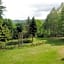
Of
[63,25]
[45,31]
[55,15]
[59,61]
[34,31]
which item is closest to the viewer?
[59,61]

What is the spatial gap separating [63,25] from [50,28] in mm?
20985

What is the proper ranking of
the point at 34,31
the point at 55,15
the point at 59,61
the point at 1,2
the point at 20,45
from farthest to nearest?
the point at 34,31 < the point at 55,15 < the point at 1,2 < the point at 20,45 < the point at 59,61

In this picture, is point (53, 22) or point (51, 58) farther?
point (53, 22)

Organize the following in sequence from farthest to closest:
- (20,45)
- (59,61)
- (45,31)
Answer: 1. (45,31)
2. (20,45)
3. (59,61)

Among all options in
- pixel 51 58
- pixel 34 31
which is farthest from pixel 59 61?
pixel 34 31

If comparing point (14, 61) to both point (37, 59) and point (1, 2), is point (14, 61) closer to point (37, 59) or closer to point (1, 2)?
point (37, 59)

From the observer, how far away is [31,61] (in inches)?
1014

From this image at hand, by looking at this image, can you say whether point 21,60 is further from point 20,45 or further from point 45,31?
point 45,31

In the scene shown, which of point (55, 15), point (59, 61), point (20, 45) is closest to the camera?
point (59, 61)

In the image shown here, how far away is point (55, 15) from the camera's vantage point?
81188mm

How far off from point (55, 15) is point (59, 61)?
187 feet

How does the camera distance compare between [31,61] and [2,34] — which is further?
[2,34]

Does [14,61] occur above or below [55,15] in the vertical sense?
below

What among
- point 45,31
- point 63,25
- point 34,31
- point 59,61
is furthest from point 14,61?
point 45,31
